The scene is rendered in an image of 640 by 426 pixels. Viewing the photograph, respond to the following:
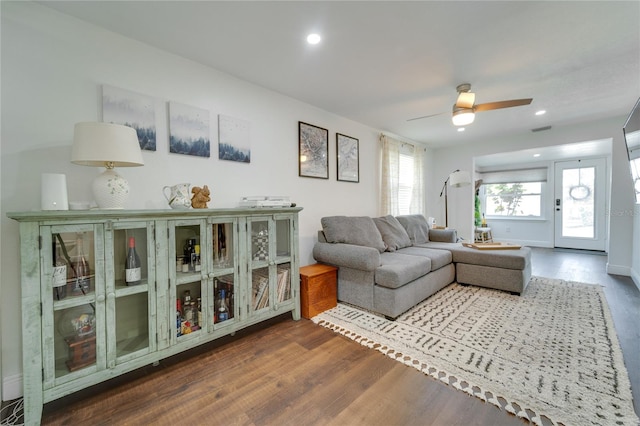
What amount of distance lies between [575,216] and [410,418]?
7.27 m

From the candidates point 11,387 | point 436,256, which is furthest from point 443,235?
point 11,387

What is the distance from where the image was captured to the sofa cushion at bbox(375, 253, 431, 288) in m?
2.42

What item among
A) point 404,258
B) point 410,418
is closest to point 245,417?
point 410,418

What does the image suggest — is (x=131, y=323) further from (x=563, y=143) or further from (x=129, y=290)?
(x=563, y=143)

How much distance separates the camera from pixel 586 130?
409 centimetres

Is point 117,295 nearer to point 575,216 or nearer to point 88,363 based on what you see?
point 88,363

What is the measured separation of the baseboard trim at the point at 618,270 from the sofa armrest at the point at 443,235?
7.30 feet

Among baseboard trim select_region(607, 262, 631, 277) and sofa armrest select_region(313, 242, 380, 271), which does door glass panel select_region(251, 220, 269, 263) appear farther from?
baseboard trim select_region(607, 262, 631, 277)

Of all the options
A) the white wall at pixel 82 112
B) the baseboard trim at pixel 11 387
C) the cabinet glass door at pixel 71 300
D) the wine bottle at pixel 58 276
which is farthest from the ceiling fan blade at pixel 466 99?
the baseboard trim at pixel 11 387

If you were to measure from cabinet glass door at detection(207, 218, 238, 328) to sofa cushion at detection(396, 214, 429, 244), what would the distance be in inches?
111

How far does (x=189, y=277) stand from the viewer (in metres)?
1.89

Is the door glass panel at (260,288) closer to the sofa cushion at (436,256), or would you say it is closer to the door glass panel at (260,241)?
the door glass panel at (260,241)

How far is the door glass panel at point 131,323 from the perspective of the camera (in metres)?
1.63

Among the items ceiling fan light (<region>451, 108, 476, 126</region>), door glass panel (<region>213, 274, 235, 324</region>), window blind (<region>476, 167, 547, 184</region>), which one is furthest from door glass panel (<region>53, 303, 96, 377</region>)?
window blind (<region>476, 167, 547, 184</region>)
